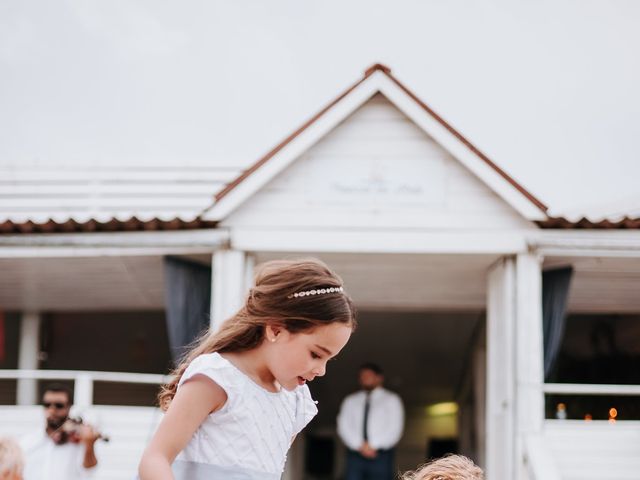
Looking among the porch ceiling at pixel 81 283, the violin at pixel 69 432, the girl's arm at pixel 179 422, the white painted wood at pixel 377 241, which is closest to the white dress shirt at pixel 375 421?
the white painted wood at pixel 377 241

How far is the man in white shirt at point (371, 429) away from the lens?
10.1m

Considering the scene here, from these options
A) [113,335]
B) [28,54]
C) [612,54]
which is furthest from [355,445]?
[28,54]

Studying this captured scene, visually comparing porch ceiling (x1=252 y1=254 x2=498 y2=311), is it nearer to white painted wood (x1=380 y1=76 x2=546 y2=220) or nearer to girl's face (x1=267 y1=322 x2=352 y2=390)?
white painted wood (x1=380 y1=76 x2=546 y2=220)

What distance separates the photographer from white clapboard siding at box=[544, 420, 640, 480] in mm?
9016

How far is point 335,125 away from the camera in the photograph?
31.2ft

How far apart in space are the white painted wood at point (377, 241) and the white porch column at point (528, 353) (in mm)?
256

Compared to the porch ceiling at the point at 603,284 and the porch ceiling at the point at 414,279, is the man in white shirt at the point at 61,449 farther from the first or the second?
the porch ceiling at the point at 603,284

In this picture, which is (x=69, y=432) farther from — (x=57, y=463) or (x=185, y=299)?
(x=185, y=299)

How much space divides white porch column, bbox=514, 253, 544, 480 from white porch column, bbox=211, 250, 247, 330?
271 cm

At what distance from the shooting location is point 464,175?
31.3 feet

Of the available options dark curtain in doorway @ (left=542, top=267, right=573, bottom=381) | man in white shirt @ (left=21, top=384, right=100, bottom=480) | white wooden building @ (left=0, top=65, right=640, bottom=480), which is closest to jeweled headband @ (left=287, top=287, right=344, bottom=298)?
man in white shirt @ (left=21, top=384, right=100, bottom=480)

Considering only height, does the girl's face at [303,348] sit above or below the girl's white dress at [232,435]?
above

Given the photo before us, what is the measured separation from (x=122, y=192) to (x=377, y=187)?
3.32m

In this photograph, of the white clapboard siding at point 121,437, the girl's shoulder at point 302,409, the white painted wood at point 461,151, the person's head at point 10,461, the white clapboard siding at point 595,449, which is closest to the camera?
the girl's shoulder at point 302,409
